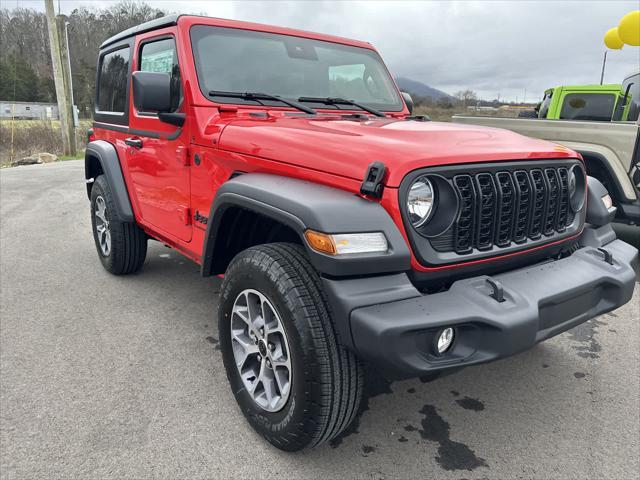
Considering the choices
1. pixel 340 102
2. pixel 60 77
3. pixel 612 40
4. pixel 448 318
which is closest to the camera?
pixel 448 318

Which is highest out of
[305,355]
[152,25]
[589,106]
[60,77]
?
[60,77]

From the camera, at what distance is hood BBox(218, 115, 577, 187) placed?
1941 millimetres

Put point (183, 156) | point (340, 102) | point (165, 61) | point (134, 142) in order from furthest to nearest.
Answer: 1. point (134, 142)
2. point (340, 102)
3. point (165, 61)
4. point (183, 156)

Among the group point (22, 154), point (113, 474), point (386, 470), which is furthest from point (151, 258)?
point (22, 154)

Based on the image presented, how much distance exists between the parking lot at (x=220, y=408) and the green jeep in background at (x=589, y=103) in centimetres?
496

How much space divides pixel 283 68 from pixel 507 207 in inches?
70.5

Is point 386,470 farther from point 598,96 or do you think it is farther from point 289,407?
point 598,96

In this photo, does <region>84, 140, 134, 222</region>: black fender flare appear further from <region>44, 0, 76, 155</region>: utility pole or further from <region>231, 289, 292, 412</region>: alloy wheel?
<region>44, 0, 76, 155</region>: utility pole

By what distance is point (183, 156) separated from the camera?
2.96 metres

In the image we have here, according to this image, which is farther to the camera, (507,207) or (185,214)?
(185,214)

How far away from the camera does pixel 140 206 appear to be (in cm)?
374

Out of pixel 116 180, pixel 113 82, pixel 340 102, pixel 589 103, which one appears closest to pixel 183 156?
pixel 340 102

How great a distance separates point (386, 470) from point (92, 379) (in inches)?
66.7

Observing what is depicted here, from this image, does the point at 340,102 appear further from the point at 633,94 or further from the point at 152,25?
the point at 633,94
